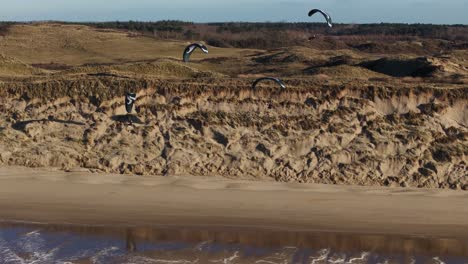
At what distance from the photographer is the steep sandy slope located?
20.2m

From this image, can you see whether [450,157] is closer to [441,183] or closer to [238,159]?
[441,183]

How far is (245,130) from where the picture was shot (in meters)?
21.3

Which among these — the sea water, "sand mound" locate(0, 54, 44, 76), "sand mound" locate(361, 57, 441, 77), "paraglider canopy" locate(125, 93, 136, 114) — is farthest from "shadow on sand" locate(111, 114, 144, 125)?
"sand mound" locate(361, 57, 441, 77)

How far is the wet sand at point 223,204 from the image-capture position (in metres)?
16.6

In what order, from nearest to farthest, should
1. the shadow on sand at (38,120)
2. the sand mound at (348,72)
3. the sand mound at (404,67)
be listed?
the shadow on sand at (38,120) < the sand mound at (348,72) < the sand mound at (404,67)

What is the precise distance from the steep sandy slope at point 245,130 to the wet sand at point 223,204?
64 centimetres

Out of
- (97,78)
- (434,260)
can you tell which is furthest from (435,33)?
(434,260)

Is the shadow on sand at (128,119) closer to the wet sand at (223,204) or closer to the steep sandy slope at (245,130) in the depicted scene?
the steep sandy slope at (245,130)

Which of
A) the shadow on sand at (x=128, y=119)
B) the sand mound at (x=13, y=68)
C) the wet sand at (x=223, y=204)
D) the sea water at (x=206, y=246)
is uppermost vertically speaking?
the sand mound at (x=13, y=68)

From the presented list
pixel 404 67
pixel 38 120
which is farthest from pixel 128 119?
pixel 404 67

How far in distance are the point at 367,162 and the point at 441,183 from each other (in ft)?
5.65

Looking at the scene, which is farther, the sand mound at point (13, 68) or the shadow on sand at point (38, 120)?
the sand mound at point (13, 68)

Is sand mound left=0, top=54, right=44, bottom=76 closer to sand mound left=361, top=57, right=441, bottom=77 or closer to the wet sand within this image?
the wet sand

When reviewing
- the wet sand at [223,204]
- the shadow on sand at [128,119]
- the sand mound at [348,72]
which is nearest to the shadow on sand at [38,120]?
the shadow on sand at [128,119]
